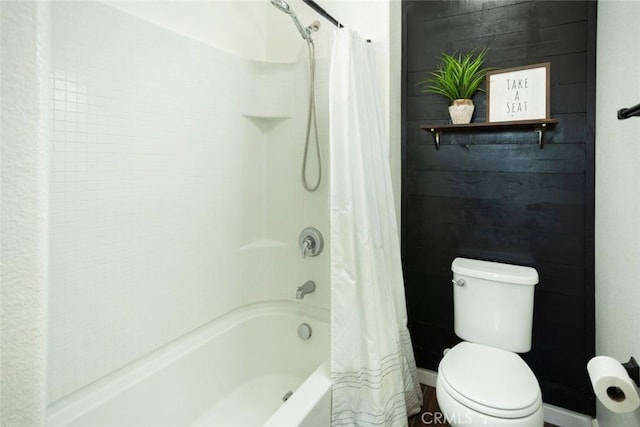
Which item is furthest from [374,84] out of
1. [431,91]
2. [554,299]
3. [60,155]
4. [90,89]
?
[554,299]

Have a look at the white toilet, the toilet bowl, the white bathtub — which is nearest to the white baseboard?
the white toilet

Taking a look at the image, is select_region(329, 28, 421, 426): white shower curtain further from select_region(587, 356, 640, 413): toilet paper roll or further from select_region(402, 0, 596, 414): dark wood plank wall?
select_region(587, 356, 640, 413): toilet paper roll

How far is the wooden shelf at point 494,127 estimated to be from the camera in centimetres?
167

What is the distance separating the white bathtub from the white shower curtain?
0.14 metres

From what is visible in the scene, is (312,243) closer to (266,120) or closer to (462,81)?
(266,120)

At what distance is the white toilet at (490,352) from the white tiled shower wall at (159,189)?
795 mm

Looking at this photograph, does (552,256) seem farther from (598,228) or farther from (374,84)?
(374,84)

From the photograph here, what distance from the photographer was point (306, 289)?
2.01 metres

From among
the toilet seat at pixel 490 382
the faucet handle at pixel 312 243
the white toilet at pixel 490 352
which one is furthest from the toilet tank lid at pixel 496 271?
the faucet handle at pixel 312 243

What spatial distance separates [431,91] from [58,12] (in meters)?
1.77

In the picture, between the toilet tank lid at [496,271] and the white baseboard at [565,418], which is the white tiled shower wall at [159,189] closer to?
the toilet tank lid at [496,271]

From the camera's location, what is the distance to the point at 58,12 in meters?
1.17

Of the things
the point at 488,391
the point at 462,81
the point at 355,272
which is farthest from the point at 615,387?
the point at 462,81

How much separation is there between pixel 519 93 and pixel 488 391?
1.43 meters
